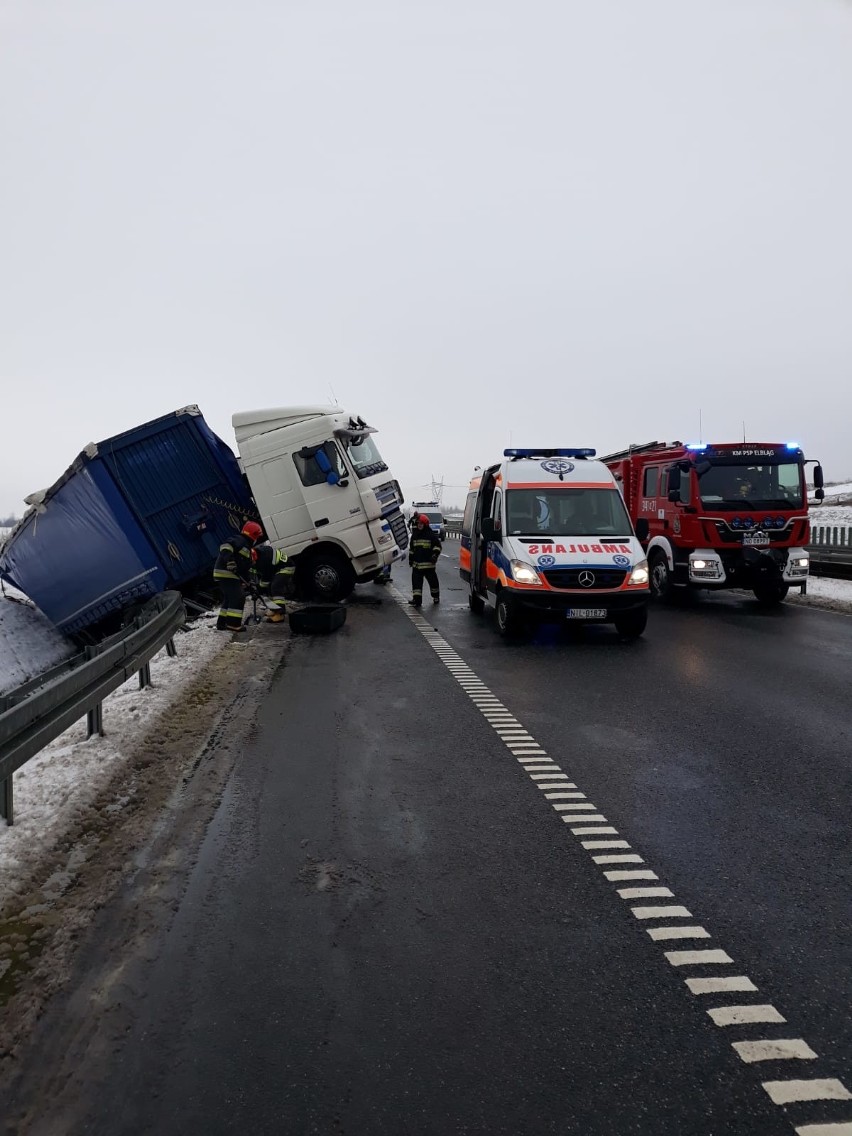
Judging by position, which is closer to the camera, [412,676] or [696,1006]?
[696,1006]

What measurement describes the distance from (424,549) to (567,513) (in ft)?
11.1

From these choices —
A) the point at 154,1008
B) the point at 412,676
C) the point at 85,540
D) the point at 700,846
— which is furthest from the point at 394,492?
the point at 154,1008

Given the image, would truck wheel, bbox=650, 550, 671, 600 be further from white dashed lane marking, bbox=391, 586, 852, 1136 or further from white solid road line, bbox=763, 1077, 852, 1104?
white solid road line, bbox=763, 1077, 852, 1104

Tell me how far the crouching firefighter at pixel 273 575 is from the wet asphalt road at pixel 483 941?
6.57 meters

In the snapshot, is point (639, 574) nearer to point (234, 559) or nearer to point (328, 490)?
point (234, 559)

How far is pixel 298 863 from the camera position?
13.4 ft

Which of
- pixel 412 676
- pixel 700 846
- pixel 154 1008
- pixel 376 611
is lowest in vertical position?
pixel 376 611

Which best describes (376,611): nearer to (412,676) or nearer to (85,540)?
(85,540)

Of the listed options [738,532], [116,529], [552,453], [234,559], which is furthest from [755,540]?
[116,529]

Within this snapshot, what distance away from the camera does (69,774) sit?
17.5 feet

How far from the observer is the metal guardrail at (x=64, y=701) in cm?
436

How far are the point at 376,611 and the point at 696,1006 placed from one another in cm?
1191

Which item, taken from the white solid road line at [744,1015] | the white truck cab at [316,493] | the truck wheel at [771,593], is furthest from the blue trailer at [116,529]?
the white solid road line at [744,1015]

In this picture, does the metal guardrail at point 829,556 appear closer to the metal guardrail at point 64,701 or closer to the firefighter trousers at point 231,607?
the firefighter trousers at point 231,607
